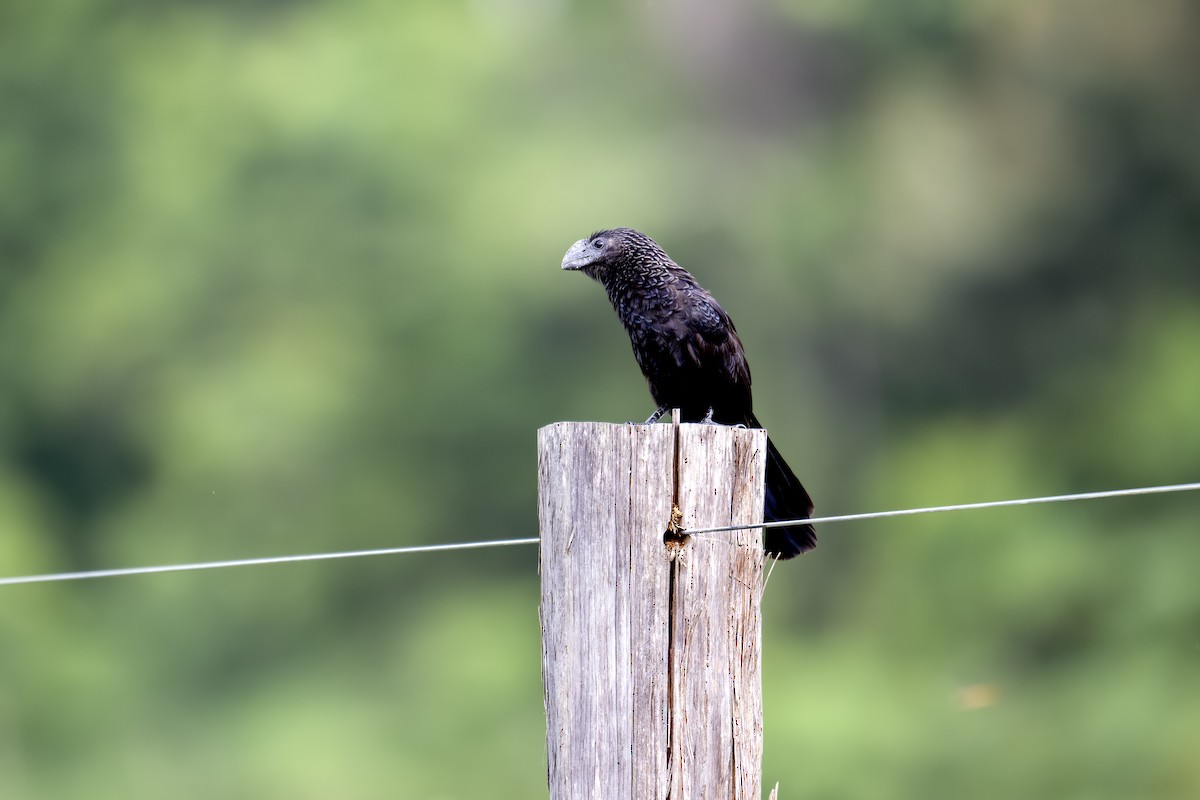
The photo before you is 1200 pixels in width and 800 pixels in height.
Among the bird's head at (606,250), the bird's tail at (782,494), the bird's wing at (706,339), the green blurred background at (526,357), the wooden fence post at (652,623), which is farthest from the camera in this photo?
the green blurred background at (526,357)

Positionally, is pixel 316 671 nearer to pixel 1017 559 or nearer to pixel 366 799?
pixel 366 799

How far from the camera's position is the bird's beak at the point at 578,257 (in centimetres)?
330

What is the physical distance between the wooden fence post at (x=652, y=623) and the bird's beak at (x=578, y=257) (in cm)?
153

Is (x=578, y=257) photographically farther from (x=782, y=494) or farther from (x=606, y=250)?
(x=782, y=494)

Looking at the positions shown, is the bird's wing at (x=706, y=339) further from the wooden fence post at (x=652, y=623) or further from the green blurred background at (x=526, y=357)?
the green blurred background at (x=526, y=357)

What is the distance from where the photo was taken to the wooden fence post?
1731 mm

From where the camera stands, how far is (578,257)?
10.9 feet

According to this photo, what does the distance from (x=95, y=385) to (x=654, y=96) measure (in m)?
5.99

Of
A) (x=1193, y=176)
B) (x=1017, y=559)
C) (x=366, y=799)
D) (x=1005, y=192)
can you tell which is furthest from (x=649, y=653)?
(x=1193, y=176)

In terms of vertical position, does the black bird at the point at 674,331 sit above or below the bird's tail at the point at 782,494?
above

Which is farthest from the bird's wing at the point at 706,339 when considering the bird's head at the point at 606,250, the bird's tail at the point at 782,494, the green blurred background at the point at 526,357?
the green blurred background at the point at 526,357

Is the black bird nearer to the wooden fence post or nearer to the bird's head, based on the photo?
the bird's head

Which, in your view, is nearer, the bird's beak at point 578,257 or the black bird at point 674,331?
the black bird at point 674,331

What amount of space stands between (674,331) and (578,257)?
395mm
